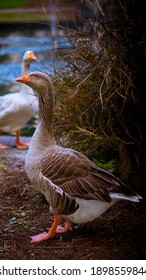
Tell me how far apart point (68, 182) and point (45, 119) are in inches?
21.0

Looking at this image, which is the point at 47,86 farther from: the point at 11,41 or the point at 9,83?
the point at 11,41

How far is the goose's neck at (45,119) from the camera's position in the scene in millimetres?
3715

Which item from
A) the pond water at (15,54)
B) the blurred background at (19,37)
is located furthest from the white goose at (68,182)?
the pond water at (15,54)

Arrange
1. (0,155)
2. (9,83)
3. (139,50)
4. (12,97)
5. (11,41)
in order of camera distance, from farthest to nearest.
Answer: (11,41) < (9,83) < (12,97) < (0,155) < (139,50)

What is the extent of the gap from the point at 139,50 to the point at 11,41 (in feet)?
51.0

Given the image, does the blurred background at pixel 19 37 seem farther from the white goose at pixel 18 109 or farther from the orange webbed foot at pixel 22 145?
the orange webbed foot at pixel 22 145

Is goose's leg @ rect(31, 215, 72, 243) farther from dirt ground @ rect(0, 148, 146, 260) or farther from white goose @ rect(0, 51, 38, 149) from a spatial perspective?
white goose @ rect(0, 51, 38, 149)

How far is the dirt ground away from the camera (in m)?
3.34

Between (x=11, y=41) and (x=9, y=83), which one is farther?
(x=11, y=41)

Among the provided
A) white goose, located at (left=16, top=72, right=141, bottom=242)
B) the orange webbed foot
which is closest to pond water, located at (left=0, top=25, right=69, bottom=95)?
the orange webbed foot

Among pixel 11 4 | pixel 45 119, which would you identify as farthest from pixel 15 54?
pixel 11 4

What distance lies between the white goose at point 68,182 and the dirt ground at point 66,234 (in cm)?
14

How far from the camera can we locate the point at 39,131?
3.73 meters

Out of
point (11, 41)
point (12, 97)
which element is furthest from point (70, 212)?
point (11, 41)
